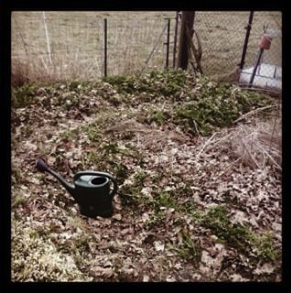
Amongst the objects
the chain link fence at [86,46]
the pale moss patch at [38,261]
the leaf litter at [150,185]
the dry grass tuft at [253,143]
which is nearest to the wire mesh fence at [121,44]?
the chain link fence at [86,46]

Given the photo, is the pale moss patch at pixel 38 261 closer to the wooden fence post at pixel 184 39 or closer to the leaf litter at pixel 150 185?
the leaf litter at pixel 150 185

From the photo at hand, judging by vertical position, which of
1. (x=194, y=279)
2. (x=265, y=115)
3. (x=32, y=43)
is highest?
(x=32, y=43)

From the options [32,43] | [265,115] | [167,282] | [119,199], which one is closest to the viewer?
[167,282]

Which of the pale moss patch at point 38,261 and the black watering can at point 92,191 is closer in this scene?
the pale moss patch at point 38,261

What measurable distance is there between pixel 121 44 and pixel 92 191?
226 cm

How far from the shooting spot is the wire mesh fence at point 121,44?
348 centimetres

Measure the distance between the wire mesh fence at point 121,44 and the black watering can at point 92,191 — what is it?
1.50 meters

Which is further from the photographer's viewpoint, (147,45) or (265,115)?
(147,45)

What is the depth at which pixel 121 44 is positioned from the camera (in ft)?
13.1

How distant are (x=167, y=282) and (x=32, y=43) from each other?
2.58 metres

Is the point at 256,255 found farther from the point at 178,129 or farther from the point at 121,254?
the point at 178,129

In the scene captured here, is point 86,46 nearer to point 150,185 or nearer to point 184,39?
point 184,39
